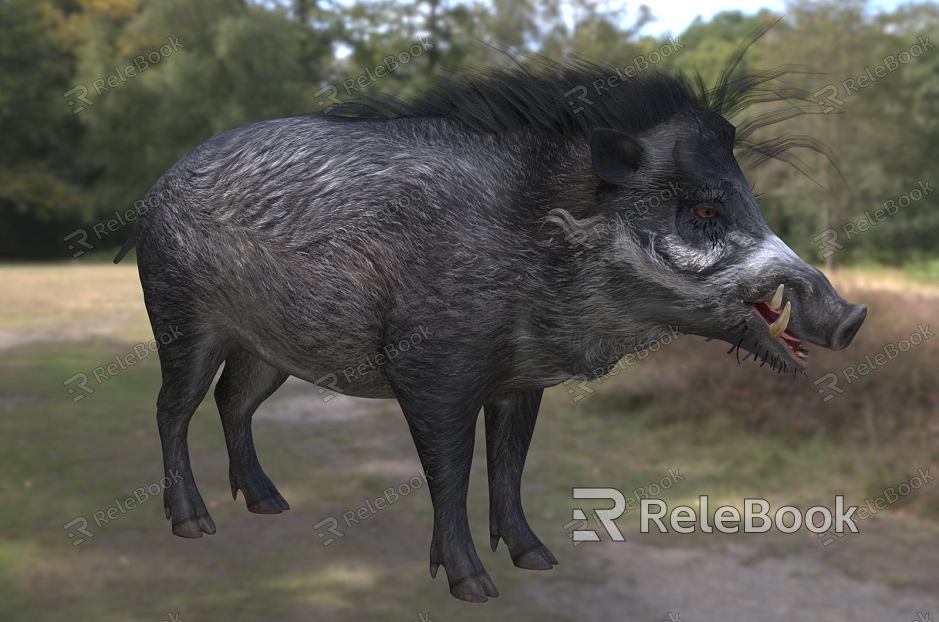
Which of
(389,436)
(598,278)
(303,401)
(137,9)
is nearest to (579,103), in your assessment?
(598,278)

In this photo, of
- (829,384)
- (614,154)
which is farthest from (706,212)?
(829,384)

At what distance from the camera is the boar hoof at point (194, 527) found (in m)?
3.99

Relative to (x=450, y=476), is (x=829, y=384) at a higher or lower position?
lower

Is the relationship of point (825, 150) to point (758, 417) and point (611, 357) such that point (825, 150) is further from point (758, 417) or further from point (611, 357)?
point (758, 417)

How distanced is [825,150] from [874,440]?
6766 millimetres

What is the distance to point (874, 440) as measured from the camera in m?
9.09

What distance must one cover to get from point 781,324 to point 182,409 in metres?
2.61

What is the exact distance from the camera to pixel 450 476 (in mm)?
3551

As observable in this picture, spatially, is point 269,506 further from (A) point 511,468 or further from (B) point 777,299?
(B) point 777,299

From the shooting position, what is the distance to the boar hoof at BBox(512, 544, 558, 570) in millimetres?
3977

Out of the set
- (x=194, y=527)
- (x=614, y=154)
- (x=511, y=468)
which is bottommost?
(x=194, y=527)

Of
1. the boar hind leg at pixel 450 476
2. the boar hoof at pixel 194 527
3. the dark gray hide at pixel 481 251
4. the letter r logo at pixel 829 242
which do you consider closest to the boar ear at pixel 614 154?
the dark gray hide at pixel 481 251

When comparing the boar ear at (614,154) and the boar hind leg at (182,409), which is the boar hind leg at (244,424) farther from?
the boar ear at (614,154)

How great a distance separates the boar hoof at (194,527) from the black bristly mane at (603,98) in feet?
7.01
